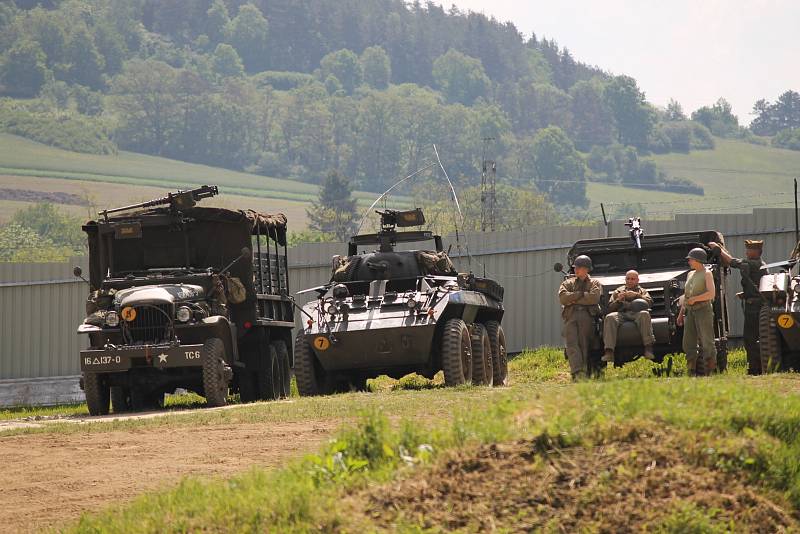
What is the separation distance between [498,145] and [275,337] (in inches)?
6704

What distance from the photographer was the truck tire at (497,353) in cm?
2109

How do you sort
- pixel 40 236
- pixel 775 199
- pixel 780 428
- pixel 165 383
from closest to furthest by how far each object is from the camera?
pixel 780 428 < pixel 165 383 < pixel 40 236 < pixel 775 199

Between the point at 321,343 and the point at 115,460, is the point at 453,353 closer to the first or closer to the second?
the point at 321,343

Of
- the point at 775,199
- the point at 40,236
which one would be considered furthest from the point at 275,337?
the point at 775,199

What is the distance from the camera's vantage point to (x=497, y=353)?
69.4ft

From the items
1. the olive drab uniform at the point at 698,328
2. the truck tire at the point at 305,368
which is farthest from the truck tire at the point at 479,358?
the olive drab uniform at the point at 698,328

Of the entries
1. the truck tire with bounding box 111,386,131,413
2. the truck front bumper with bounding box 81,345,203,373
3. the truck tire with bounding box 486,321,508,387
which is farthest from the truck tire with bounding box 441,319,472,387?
the truck tire with bounding box 111,386,131,413

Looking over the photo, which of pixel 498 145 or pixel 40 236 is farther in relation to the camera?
pixel 498 145

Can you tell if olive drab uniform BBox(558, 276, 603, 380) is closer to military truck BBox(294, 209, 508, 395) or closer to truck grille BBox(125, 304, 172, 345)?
military truck BBox(294, 209, 508, 395)

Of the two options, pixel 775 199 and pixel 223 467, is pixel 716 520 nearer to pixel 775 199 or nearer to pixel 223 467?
pixel 223 467

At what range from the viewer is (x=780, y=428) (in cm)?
917

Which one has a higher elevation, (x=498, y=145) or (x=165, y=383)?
(x=498, y=145)

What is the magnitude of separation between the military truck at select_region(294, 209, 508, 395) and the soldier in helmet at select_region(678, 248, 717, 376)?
9.30 ft

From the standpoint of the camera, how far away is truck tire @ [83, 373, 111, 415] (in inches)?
719
